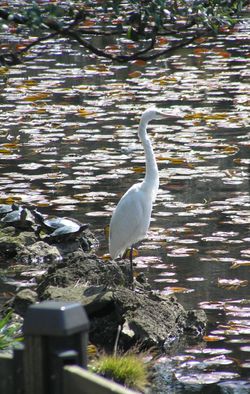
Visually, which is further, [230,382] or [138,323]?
[138,323]

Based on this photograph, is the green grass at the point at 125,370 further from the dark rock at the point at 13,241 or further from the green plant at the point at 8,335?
the dark rock at the point at 13,241

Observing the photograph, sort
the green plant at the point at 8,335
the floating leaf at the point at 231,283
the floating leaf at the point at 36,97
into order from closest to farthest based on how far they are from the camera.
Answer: the green plant at the point at 8,335, the floating leaf at the point at 231,283, the floating leaf at the point at 36,97

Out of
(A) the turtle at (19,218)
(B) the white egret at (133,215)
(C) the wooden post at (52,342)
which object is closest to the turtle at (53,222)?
(A) the turtle at (19,218)

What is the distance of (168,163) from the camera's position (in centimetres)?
1154

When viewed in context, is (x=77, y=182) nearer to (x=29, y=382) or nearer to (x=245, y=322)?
(x=245, y=322)

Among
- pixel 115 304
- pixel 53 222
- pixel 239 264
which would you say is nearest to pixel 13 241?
pixel 53 222

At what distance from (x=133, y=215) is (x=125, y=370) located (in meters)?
2.42

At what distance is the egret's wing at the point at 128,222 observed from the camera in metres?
8.14

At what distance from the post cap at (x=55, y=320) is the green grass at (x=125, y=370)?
243 centimetres

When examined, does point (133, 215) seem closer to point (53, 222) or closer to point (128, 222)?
point (128, 222)

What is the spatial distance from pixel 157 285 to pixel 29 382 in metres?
4.34

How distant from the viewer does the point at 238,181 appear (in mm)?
10758

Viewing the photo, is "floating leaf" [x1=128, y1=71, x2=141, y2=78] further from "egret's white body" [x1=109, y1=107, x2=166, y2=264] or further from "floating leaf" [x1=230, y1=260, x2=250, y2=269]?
"floating leaf" [x1=230, y1=260, x2=250, y2=269]

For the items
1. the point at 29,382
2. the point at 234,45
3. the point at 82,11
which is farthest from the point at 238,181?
the point at 234,45
